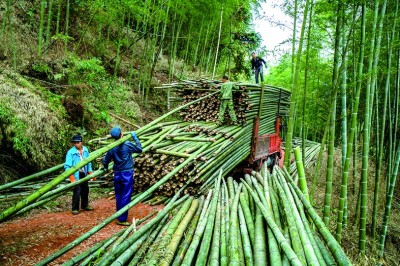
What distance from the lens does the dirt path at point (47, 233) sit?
10.2ft

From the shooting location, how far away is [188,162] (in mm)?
4770

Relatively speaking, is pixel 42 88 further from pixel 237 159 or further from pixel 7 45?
pixel 237 159

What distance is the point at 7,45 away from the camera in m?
7.31

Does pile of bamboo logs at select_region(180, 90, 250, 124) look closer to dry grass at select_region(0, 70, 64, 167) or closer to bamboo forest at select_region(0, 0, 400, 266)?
bamboo forest at select_region(0, 0, 400, 266)

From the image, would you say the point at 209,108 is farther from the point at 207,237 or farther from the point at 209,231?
the point at 207,237

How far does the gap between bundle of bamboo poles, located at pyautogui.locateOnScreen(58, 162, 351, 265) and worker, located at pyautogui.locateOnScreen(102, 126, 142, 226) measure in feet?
3.77

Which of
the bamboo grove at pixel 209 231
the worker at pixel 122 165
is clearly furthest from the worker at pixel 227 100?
the worker at pixel 122 165

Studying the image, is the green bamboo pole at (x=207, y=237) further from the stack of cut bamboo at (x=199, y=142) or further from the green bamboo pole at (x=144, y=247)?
the stack of cut bamboo at (x=199, y=142)

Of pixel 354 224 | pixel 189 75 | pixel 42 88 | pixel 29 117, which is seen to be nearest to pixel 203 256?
pixel 29 117

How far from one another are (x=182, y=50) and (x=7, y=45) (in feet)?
28.8

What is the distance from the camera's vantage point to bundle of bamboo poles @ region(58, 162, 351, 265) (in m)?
2.21

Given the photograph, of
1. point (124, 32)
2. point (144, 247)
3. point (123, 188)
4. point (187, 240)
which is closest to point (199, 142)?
point (123, 188)

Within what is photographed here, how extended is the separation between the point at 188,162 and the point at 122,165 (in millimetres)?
1136

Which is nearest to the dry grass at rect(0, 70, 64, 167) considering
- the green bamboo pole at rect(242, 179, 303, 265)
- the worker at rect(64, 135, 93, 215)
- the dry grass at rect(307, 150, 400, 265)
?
the worker at rect(64, 135, 93, 215)
